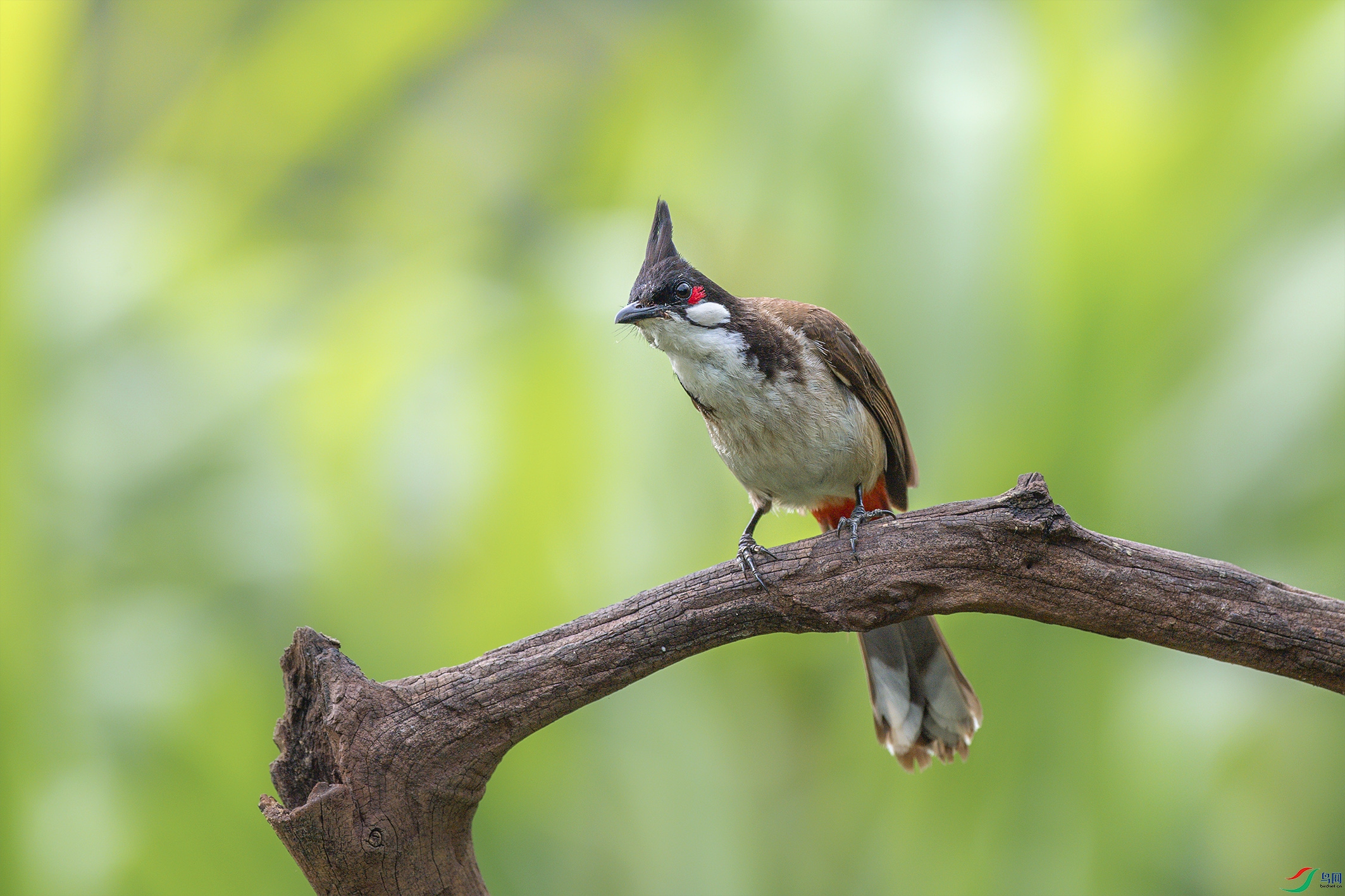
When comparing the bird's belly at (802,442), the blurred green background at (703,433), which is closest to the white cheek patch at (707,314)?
the bird's belly at (802,442)

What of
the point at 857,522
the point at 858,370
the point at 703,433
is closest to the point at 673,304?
the point at 858,370

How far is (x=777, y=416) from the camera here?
6.64 feet

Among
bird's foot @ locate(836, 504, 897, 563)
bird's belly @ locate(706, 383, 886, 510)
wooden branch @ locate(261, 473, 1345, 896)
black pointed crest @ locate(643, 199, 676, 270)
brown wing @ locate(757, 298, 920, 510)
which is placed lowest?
wooden branch @ locate(261, 473, 1345, 896)

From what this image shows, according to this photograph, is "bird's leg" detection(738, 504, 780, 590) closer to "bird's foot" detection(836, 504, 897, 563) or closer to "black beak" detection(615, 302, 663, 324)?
"bird's foot" detection(836, 504, 897, 563)

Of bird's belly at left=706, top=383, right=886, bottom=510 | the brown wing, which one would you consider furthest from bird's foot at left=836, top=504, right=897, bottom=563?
the brown wing

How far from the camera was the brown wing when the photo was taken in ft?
7.02

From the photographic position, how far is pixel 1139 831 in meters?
2.56

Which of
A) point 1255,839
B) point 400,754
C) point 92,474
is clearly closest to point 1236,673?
point 1255,839

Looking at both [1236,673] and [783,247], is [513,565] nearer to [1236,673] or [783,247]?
[783,247]

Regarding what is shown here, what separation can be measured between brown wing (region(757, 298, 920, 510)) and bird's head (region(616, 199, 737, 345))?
207 mm

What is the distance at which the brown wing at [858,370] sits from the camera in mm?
2141

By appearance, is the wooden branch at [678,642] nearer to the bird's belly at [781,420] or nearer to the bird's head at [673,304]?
the bird's belly at [781,420]

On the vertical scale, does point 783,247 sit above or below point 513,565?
above

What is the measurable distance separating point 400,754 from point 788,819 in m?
1.53
